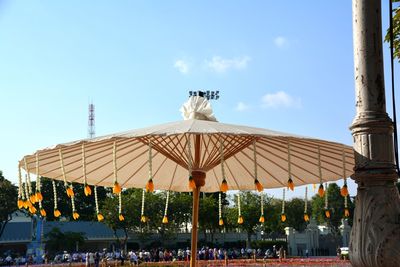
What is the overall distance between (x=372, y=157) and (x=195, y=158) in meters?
5.02

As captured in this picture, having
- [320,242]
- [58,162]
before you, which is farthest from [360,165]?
[320,242]

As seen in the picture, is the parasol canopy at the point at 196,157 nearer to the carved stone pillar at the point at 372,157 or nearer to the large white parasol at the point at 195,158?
the large white parasol at the point at 195,158

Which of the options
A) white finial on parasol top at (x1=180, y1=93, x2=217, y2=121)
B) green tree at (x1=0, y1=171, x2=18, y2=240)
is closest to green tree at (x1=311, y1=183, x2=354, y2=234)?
green tree at (x1=0, y1=171, x2=18, y2=240)

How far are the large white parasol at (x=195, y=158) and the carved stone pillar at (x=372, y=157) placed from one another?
2127 mm

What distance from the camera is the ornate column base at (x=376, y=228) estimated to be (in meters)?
3.56

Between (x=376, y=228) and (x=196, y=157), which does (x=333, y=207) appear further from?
(x=376, y=228)

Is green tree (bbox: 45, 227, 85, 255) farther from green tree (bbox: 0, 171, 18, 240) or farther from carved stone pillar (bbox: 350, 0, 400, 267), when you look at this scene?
carved stone pillar (bbox: 350, 0, 400, 267)

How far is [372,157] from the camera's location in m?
3.77

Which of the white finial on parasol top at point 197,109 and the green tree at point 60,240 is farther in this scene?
the green tree at point 60,240

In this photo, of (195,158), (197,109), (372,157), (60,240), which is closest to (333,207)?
(60,240)

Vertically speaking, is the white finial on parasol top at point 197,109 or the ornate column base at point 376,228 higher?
the white finial on parasol top at point 197,109

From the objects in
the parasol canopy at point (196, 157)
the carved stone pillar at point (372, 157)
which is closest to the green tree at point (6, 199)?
the parasol canopy at point (196, 157)

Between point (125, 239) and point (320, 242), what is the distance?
2366 centimetres

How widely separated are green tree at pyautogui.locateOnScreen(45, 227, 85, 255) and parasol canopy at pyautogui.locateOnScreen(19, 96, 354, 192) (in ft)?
147
